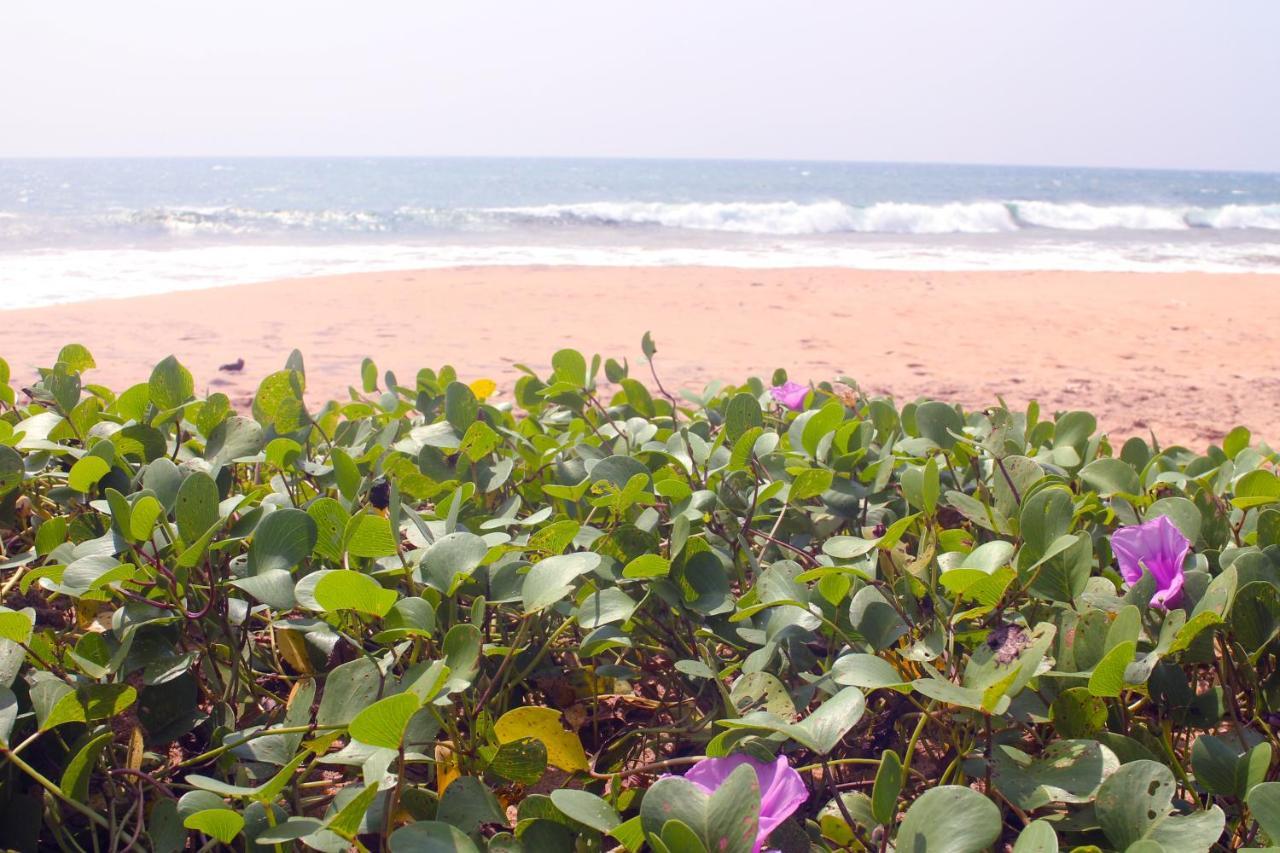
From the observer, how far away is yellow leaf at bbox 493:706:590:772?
69 cm

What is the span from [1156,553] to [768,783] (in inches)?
14.9

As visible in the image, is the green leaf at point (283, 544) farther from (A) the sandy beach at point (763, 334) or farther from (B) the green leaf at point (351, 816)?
(A) the sandy beach at point (763, 334)

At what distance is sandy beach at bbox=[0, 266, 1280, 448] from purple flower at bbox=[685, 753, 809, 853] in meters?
4.05

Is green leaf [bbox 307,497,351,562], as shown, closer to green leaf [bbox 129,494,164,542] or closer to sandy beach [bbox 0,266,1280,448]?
green leaf [bbox 129,494,164,542]

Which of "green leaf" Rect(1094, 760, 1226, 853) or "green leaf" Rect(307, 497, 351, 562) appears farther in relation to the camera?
"green leaf" Rect(307, 497, 351, 562)

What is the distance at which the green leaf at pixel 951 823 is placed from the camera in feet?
1.74

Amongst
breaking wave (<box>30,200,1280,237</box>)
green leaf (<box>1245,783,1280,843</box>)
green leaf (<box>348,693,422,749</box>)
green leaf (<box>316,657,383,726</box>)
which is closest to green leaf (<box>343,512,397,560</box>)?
green leaf (<box>316,657,383,726</box>)

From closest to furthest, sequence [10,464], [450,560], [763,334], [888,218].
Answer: [450,560] < [10,464] < [763,334] < [888,218]

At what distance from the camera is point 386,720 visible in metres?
0.54

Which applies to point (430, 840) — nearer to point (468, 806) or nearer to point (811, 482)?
point (468, 806)

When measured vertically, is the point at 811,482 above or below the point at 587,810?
above

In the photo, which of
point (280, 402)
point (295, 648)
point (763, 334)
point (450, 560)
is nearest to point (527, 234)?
point (763, 334)

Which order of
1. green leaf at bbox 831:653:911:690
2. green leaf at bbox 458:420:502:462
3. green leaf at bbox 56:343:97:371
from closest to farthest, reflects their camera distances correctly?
green leaf at bbox 831:653:911:690 < green leaf at bbox 458:420:502:462 < green leaf at bbox 56:343:97:371

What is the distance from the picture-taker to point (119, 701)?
71 centimetres
